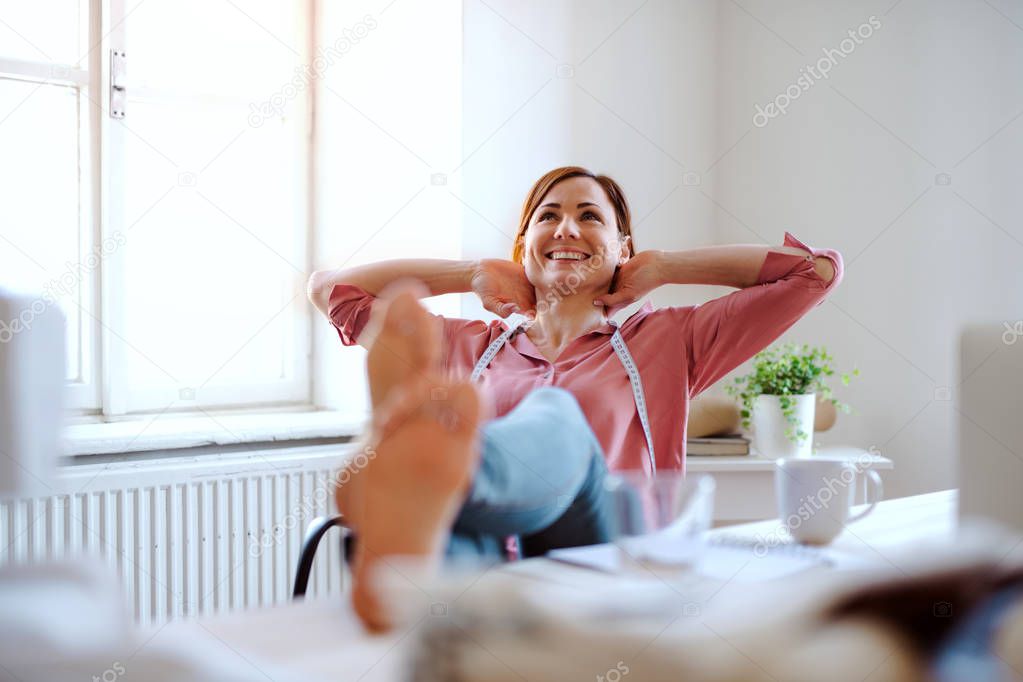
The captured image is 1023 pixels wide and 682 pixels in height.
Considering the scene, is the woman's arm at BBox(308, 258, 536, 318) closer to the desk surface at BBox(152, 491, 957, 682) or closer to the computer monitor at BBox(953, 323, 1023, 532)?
the computer monitor at BBox(953, 323, 1023, 532)

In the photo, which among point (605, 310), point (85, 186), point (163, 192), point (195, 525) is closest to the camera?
point (605, 310)

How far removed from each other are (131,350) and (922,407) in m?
1.59

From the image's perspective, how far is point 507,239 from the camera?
1.99 m

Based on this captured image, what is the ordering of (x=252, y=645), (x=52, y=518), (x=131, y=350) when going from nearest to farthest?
(x=252, y=645), (x=52, y=518), (x=131, y=350)

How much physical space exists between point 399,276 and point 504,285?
0.53 feet

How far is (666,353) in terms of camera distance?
1229mm

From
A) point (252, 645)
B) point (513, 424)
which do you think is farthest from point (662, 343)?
point (252, 645)

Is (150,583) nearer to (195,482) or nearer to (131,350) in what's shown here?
(195,482)

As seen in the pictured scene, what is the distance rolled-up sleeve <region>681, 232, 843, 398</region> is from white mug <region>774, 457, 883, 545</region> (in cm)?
53

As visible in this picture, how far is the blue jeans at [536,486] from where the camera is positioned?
0.48 meters

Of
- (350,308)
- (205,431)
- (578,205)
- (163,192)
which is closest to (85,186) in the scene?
(163,192)

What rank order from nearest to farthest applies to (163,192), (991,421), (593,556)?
(593,556) < (991,421) < (163,192)

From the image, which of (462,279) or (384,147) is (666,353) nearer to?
(462,279)

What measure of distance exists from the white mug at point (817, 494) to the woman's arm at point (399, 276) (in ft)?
2.21
